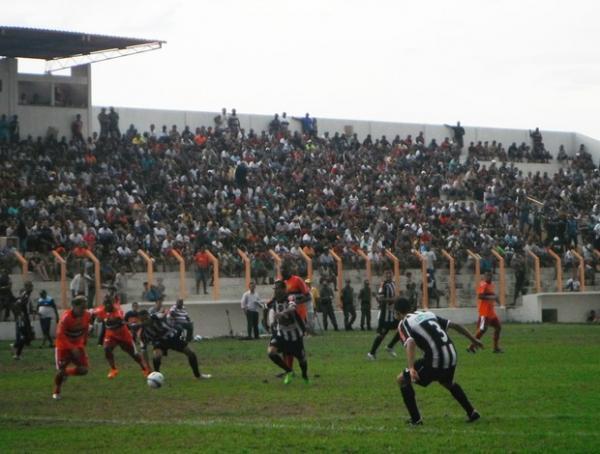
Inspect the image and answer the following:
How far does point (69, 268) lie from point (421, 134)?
27146 mm

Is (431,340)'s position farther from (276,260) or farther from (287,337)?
(276,260)

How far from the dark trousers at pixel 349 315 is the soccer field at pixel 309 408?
1229 centimetres

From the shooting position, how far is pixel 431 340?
1547 cm

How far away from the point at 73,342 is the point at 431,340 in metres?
8.35

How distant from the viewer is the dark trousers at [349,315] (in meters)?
42.0

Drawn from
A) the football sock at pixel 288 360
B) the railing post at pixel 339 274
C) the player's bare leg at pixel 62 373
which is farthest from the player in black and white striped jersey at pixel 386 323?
the railing post at pixel 339 274

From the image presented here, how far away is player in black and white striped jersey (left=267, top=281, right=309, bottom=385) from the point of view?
22812 mm

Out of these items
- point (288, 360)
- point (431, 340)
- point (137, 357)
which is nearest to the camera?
point (431, 340)

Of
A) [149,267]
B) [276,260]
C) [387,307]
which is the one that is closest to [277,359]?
[387,307]

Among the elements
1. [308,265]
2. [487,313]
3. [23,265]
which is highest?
[23,265]

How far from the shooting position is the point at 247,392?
2125 cm

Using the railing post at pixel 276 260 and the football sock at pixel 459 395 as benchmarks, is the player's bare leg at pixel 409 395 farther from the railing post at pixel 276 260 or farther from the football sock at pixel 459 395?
the railing post at pixel 276 260

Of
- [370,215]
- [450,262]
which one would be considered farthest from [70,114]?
[450,262]

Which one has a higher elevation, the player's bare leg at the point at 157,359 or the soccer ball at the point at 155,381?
the player's bare leg at the point at 157,359
